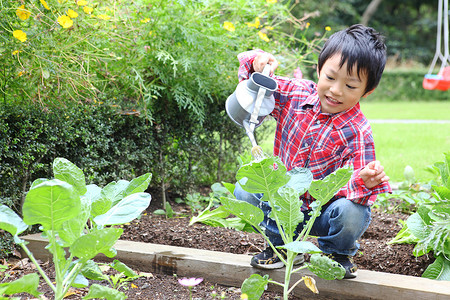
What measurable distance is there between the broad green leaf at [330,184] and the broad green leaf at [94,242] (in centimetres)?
60

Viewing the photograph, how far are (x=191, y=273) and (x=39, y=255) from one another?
0.69 metres

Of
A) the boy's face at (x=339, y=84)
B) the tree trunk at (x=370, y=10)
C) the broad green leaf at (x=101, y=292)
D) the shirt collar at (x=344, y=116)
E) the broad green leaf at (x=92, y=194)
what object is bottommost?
the broad green leaf at (x=101, y=292)

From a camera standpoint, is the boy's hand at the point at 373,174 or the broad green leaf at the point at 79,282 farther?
the boy's hand at the point at 373,174

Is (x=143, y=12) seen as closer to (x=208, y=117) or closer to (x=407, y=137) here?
(x=208, y=117)

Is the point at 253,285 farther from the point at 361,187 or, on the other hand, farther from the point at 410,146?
the point at 410,146

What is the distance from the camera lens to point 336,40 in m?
1.89

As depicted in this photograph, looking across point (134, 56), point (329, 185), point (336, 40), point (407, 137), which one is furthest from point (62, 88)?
point (407, 137)

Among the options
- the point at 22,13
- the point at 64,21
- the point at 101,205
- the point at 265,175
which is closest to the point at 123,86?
the point at 64,21

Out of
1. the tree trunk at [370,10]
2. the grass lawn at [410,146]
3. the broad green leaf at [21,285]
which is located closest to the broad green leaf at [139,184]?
the broad green leaf at [21,285]

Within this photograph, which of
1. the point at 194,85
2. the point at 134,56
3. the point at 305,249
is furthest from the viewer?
the point at 194,85

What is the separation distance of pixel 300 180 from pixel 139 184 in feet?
1.69

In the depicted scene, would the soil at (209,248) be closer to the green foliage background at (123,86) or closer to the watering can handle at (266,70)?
the green foliage background at (123,86)

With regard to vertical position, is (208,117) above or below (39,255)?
above

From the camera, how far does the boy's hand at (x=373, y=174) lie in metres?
1.64
